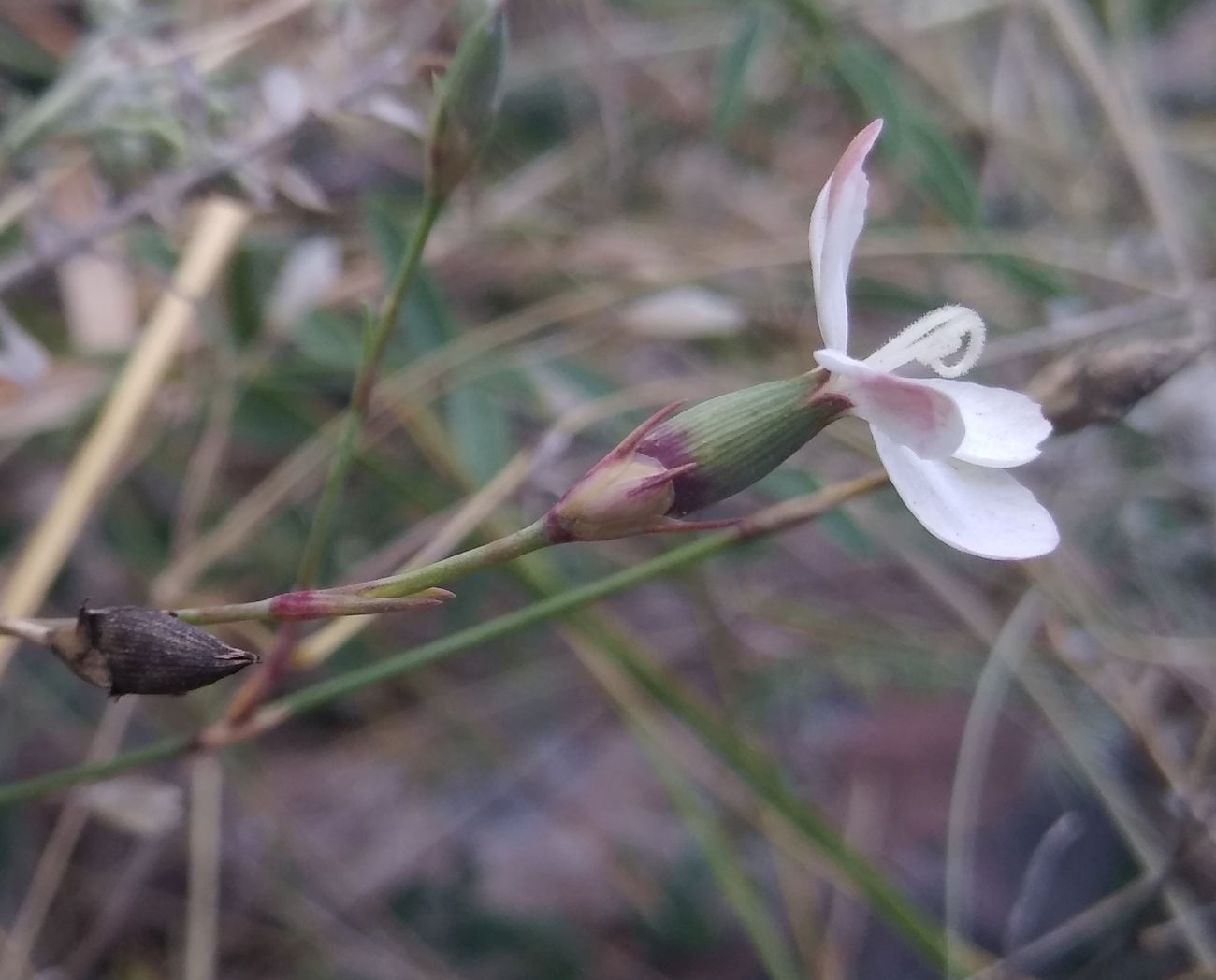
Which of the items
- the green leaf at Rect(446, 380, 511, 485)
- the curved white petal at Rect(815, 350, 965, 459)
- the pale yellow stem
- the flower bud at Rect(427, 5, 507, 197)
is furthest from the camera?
the green leaf at Rect(446, 380, 511, 485)

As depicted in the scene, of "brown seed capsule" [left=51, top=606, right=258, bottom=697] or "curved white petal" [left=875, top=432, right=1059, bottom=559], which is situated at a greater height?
"brown seed capsule" [left=51, top=606, right=258, bottom=697]

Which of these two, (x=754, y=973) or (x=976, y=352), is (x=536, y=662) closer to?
(x=754, y=973)

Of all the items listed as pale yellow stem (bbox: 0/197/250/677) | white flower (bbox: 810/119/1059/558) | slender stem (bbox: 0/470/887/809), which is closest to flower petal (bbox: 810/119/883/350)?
white flower (bbox: 810/119/1059/558)

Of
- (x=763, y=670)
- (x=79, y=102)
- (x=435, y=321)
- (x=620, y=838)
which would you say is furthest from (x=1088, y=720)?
(x=79, y=102)

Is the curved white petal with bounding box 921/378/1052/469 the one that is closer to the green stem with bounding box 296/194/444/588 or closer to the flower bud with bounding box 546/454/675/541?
the flower bud with bounding box 546/454/675/541

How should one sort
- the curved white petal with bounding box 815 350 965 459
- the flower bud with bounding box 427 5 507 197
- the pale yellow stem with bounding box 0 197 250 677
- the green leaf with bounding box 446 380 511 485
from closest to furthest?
the curved white petal with bounding box 815 350 965 459 < the flower bud with bounding box 427 5 507 197 < the pale yellow stem with bounding box 0 197 250 677 < the green leaf with bounding box 446 380 511 485

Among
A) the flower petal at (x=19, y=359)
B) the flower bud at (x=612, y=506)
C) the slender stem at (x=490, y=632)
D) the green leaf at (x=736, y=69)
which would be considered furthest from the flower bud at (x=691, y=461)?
the green leaf at (x=736, y=69)

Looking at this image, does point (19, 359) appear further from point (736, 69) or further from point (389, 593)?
point (736, 69)

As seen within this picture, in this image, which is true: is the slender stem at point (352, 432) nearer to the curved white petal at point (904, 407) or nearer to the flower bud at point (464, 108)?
the flower bud at point (464, 108)
